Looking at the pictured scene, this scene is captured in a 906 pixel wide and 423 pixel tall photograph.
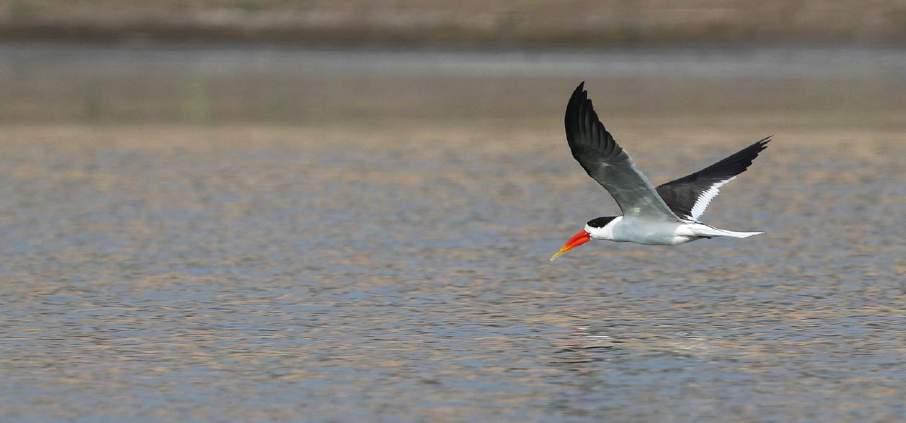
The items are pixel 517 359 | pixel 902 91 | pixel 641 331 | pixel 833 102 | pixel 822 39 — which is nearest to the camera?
pixel 517 359

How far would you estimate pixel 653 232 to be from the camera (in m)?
13.7

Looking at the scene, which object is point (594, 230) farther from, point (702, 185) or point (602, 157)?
point (602, 157)

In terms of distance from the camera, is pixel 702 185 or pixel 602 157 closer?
pixel 602 157

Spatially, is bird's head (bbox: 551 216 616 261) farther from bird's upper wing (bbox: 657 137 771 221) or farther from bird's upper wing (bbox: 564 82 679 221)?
bird's upper wing (bbox: 657 137 771 221)

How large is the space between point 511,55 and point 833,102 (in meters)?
10.4

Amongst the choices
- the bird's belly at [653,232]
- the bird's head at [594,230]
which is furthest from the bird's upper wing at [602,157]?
the bird's head at [594,230]

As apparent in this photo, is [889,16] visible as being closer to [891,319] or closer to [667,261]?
[667,261]

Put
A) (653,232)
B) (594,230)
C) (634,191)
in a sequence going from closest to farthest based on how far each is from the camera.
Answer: (634,191) → (653,232) → (594,230)

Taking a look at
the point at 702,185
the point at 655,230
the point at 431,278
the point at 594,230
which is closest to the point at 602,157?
the point at 655,230

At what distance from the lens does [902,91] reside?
123 feet

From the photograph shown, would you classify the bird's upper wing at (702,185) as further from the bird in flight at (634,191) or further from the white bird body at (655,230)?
the white bird body at (655,230)

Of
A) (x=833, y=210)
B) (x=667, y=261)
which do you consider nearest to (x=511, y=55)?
(x=833, y=210)

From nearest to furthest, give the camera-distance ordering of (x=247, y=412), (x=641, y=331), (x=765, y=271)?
(x=247, y=412) < (x=641, y=331) < (x=765, y=271)

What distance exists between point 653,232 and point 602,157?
57.2 inches
